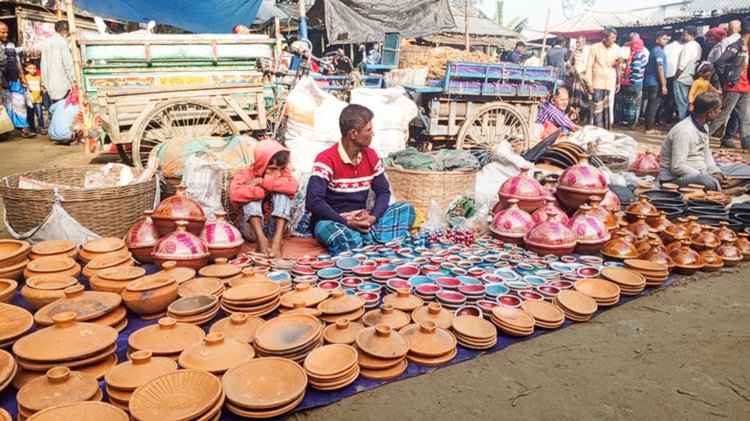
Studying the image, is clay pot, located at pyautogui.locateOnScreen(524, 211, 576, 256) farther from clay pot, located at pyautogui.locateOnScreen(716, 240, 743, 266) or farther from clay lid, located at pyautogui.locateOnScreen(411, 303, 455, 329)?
clay lid, located at pyautogui.locateOnScreen(411, 303, 455, 329)

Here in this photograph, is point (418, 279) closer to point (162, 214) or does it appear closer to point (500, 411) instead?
point (500, 411)

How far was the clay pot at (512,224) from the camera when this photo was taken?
3.30 m

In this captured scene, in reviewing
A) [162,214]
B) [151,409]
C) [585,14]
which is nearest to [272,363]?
[151,409]

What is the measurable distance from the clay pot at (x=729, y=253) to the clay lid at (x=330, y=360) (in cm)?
271

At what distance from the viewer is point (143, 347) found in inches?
73.8

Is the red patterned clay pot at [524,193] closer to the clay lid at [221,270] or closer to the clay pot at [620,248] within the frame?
the clay pot at [620,248]

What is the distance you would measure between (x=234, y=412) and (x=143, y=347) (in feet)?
1.71

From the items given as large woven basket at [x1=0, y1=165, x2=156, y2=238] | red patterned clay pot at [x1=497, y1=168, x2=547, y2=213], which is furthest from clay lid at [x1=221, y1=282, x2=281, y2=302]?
red patterned clay pot at [x1=497, y1=168, x2=547, y2=213]

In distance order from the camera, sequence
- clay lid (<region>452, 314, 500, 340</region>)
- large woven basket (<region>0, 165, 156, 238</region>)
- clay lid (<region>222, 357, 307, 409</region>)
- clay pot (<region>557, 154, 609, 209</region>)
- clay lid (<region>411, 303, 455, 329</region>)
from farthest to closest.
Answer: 1. clay pot (<region>557, 154, 609, 209</region>)
2. large woven basket (<region>0, 165, 156, 238</region>)
3. clay lid (<region>411, 303, 455, 329</region>)
4. clay lid (<region>452, 314, 500, 340</region>)
5. clay lid (<region>222, 357, 307, 409</region>)

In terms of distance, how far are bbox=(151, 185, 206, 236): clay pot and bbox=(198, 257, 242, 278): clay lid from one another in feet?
1.23

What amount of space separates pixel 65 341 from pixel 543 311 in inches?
82.9

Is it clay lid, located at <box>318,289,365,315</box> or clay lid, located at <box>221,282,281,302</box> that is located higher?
clay lid, located at <box>221,282,281,302</box>

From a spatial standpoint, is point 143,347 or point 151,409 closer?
point 151,409

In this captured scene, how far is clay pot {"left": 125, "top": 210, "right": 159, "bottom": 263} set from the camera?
2848 millimetres
